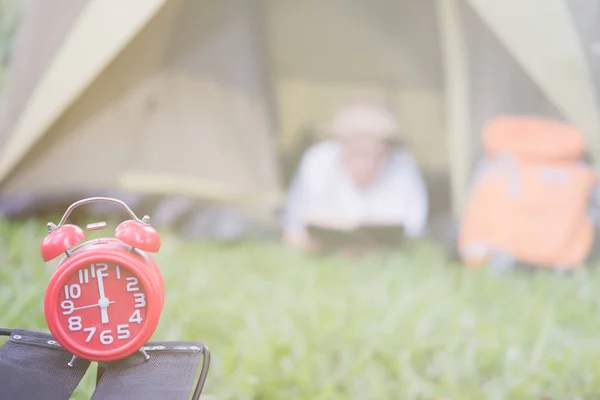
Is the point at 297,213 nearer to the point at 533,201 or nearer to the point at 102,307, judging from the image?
the point at 533,201

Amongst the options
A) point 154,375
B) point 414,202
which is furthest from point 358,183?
point 154,375

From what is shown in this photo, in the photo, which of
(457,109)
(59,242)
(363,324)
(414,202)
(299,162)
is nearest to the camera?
(59,242)

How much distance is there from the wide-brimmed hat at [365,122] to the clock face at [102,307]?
3.79 ft

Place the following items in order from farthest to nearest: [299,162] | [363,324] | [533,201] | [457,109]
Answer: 1. [299,162]
2. [457,109]
3. [533,201]
4. [363,324]

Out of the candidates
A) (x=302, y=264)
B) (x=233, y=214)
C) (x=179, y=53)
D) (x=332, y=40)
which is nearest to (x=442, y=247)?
(x=302, y=264)

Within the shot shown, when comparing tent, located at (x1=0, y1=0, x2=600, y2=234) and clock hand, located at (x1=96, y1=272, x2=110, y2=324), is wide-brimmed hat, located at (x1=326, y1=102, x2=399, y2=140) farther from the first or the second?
clock hand, located at (x1=96, y1=272, x2=110, y2=324)

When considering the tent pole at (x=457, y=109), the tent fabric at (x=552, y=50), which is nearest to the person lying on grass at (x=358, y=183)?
the tent pole at (x=457, y=109)

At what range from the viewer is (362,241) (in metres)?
1.61

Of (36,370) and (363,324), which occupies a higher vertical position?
(36,370)

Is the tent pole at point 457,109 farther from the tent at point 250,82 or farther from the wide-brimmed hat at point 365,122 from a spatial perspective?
the wide-brimmed hat at point 365,122

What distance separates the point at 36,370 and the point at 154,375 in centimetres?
13

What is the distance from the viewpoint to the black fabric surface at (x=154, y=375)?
657 millimetres

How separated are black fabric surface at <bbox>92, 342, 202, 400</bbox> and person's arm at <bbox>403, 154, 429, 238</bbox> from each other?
1057mm

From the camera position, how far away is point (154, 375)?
669mm
